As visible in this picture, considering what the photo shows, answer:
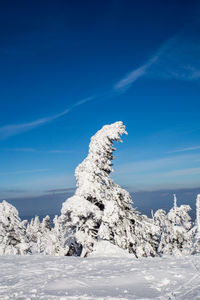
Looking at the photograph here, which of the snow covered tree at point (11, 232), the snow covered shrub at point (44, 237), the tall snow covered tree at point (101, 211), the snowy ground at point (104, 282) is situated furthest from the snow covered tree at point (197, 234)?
the snowy ground at point (104, 282)

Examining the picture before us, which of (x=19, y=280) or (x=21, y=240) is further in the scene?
(x=21, y=240)

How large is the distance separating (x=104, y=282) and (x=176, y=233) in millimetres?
30426

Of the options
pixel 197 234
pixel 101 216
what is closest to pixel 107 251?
pixel 101 216

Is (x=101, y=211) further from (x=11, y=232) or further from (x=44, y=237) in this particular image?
(x=44, y=237)

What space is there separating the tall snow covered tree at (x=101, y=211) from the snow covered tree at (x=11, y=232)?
11.5m

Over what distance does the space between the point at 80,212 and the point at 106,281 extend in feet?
32.7

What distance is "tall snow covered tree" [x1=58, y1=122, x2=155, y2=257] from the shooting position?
1709 centimetres

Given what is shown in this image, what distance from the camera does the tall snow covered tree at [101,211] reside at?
56.1ft

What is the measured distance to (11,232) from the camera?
2903 cm

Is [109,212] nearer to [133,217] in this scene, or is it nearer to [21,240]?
[133,217]

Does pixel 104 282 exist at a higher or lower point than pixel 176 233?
Result: higher

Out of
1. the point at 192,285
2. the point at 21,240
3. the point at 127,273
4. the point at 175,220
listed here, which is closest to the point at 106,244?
the point at 127,273

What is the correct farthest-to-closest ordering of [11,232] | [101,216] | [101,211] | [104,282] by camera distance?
[11,232] < [101,211] < [101,216] < [104,282]

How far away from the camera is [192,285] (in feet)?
21.9
